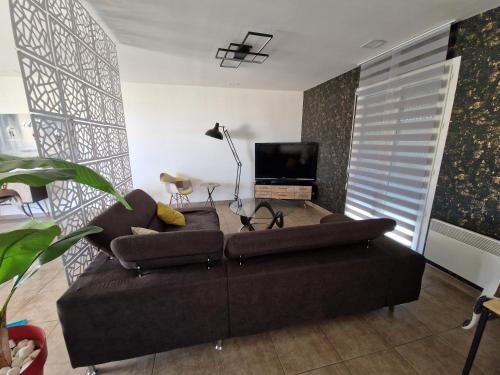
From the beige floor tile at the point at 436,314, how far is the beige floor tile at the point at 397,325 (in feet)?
0.22

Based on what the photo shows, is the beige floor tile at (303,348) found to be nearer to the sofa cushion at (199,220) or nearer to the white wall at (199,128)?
the sofa cushion at (199,220)

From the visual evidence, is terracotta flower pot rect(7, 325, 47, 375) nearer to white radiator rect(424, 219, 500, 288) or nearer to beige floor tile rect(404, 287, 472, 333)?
beige floor tile rect(404, 287, 472, 333)

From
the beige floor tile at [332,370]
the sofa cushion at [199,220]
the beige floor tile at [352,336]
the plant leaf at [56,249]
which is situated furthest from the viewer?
the sofa cushion at [199,220]

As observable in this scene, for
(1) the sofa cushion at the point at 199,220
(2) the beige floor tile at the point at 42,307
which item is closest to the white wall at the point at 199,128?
(1) the sofa cushion at the point at 199,220

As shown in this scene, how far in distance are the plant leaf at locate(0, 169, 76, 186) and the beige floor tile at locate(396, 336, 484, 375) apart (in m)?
2.08

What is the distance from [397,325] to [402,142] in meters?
1.98

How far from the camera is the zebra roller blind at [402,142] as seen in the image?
222cm

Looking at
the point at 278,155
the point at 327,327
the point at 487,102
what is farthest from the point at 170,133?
the point at 487,102

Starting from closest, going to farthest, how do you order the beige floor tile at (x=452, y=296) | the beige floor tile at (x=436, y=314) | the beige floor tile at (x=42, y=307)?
the beige floor tile at (x=436, y=314)
the beige floor tile at (x=42, y=307)
the beige floor tile at (x=452, y=296)

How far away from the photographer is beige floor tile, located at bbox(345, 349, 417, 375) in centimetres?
132

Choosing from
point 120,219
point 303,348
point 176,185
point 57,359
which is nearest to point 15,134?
point 176,185

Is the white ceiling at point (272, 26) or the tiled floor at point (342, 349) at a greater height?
the white ceiling at point (272, 26)

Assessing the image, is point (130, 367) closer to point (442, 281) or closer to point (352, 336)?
point (352, 336)

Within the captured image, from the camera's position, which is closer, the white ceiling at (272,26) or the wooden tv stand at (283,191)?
the white ceiling at (272,26)
